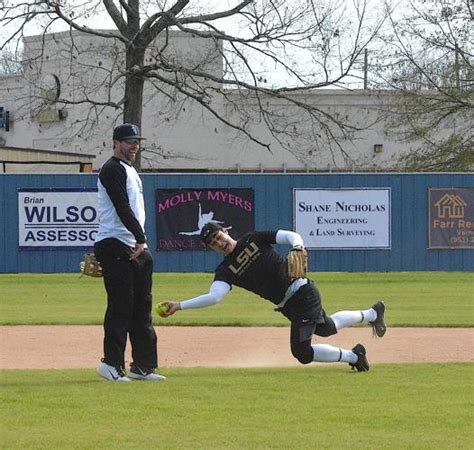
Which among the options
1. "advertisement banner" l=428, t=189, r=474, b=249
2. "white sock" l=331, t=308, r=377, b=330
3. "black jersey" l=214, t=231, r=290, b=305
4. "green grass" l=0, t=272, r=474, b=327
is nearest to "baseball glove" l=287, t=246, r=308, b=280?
"black jersey" l=214, t=231, r=290, b=305

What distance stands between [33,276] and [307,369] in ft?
53.2

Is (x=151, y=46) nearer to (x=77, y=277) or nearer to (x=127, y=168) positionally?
(x=77, y=277)

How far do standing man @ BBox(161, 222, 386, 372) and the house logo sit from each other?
17.1 m

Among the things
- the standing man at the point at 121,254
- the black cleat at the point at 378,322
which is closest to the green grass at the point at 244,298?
the black cleat at the point at 378,322

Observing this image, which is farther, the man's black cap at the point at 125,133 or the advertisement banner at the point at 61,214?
the advertisement banner at the point at 61,214

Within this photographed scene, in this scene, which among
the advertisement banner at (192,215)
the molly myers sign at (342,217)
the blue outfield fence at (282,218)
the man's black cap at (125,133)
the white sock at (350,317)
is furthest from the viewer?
the molly myers sign at (342,217)

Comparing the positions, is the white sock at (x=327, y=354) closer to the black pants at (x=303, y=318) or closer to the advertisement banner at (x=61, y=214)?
the black pants at (x=303, y=318)

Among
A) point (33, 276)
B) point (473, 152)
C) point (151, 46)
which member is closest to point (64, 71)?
point (151, 46)

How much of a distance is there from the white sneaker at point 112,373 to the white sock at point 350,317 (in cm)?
170

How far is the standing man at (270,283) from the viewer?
31.1 feet

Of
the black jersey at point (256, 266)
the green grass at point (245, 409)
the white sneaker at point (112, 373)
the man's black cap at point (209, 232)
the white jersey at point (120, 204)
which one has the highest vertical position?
the white jersey at point (120, 204)

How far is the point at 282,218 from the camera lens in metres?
26.5

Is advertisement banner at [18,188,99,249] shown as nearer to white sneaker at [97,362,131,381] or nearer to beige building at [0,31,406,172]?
beige building at [0,31,406,172]

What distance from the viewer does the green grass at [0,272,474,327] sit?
16.1 m
